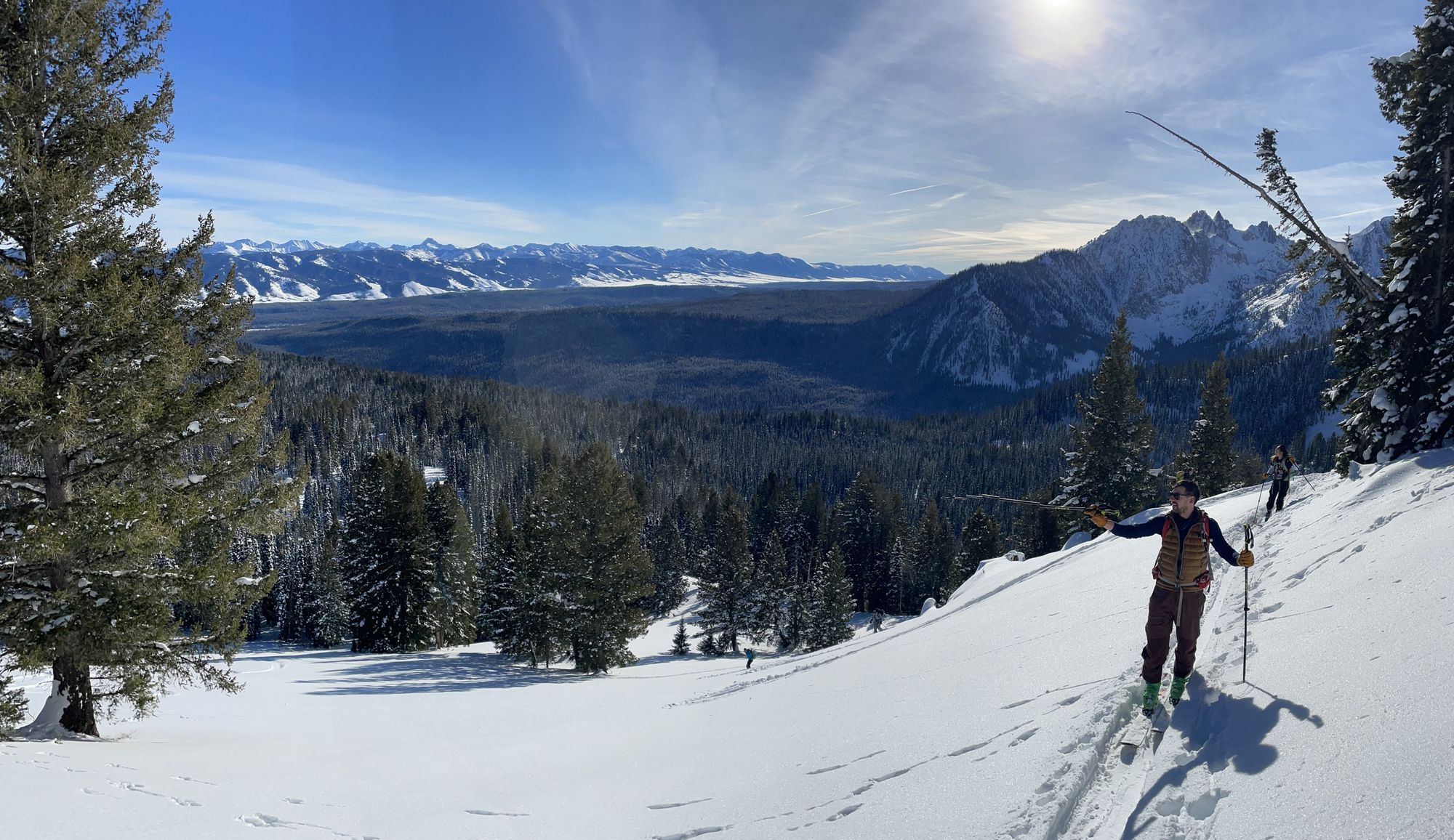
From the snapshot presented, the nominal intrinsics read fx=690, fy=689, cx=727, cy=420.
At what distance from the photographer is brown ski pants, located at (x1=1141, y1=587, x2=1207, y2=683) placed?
263 inches

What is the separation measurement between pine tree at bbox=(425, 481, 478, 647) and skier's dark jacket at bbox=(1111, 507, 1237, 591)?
38070mm

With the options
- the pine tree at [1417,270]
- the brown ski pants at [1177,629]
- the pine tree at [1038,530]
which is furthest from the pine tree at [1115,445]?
the brown ski pants at [1177,629]

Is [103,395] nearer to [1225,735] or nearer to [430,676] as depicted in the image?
[1225,735]

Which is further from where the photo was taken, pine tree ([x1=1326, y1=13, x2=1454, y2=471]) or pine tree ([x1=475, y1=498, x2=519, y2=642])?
pine tree ([x1=475, y1=498, x2=519, y2=642])

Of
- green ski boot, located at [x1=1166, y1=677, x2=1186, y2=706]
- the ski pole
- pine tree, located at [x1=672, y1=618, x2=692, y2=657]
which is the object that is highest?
the ski pole

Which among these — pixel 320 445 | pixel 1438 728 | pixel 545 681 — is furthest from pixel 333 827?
pixel 320 445

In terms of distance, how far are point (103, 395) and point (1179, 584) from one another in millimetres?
13883

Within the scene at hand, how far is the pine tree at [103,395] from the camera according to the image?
9352 millimetres

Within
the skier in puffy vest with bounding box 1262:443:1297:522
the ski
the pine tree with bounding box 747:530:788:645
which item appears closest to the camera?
the ski

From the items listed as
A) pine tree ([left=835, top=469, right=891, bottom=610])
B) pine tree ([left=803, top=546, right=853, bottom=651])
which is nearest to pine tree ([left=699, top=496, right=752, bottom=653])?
pine tree ([left=803, top=546, right=853, bottom=651])

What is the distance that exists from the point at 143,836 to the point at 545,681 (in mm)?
18908

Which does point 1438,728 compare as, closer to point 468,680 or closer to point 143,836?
point 143,836

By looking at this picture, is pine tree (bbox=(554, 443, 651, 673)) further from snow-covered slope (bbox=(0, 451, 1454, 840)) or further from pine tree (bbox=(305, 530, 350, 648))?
pine tree (bbox=(305, 530, 350, 648))

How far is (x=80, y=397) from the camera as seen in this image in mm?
9648
